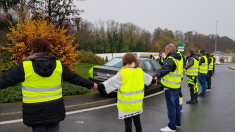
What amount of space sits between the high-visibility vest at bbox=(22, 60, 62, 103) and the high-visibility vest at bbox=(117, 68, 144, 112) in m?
1.08

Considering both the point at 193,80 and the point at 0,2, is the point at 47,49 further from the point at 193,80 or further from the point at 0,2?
the point at 0,2

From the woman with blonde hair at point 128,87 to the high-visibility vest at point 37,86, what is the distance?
2.55 ft

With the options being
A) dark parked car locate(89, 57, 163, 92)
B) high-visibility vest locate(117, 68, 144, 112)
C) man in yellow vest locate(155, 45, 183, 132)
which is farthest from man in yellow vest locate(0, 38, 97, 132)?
dark parked car locate(89, 57, 163, 92)

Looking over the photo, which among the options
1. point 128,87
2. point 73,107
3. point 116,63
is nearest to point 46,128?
point 128,87

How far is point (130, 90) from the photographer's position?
3.01 metres

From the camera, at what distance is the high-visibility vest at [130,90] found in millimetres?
2981

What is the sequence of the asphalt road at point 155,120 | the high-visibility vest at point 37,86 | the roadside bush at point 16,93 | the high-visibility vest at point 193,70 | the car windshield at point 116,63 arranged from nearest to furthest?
the high-visibility vest at point 37,86
the asphalt road at point 155,120
the roadside bush at point 16,93
the high-visibility vest at point 193,70
the car windshield at point 116,63

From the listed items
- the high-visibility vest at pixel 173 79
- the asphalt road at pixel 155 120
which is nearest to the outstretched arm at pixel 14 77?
the asphalt road at pixel 155 120

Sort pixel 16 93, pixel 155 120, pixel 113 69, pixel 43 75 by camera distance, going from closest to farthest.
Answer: pixel 43 75, pixel 155 120, pixel 16 93, pixel 113 69

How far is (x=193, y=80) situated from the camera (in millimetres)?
6523

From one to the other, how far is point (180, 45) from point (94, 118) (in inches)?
711

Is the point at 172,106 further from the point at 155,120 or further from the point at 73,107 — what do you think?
the point at 73,107

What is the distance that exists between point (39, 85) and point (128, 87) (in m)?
1.35

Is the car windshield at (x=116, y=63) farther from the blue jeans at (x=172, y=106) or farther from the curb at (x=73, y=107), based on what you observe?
the blue jeans at (x=172, y=106)
